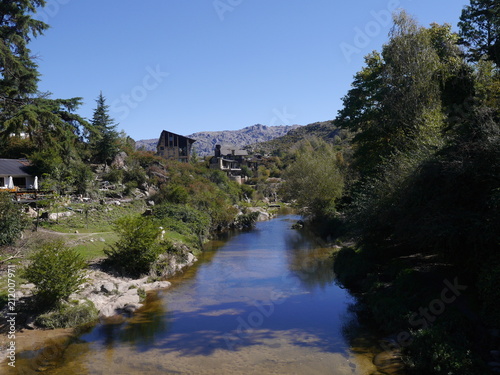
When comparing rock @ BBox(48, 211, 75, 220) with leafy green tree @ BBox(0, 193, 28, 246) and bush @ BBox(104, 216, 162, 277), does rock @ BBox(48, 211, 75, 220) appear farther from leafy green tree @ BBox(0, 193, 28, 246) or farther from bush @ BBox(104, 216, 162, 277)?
leafy green tree @ BBox(0, 193, 28, 246)

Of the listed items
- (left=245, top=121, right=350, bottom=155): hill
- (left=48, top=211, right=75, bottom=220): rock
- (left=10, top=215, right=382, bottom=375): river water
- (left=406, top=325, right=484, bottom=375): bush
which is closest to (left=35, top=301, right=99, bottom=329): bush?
(left=10, top=215, right=382, bottom=375): river water

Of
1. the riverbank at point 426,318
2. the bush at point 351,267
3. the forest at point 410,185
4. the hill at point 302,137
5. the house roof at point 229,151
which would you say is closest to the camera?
the riverbank at point 426,318

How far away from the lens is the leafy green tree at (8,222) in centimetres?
1595

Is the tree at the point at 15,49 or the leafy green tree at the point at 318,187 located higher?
the tree at the point at 15,49

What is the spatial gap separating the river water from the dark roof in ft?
68.9

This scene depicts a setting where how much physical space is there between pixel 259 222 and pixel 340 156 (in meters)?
21.1

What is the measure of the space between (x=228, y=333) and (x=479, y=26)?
859 inches

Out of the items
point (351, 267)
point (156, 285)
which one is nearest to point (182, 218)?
point (156, 285)

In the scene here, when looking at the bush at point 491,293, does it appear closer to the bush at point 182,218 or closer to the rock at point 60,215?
the bush at point 182,218

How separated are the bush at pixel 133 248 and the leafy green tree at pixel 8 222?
429 centimetres

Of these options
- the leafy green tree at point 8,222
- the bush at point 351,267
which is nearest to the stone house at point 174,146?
the bush at point 351,267

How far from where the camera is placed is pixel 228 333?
13.4 meters

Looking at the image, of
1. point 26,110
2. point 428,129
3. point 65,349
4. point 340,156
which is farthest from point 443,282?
point 340,156

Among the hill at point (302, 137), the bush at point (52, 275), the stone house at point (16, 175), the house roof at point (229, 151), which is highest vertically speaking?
the hill at point (302, 137)
